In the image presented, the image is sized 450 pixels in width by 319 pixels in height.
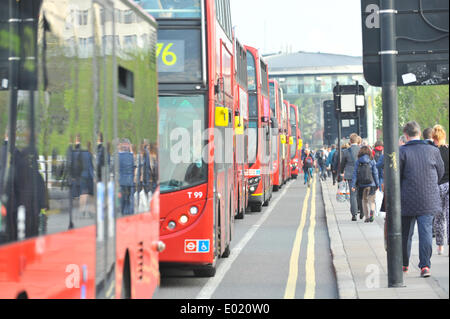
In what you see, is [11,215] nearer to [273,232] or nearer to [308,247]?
[308,247]

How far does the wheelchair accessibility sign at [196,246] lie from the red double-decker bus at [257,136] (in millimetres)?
15044

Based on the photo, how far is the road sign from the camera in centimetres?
1038

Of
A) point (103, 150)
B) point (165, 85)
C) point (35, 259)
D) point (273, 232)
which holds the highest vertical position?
point (165, 85)

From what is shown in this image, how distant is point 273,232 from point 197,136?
8901 mm

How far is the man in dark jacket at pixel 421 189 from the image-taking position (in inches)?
431

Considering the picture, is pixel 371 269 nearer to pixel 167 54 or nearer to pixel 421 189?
pixel 421 189

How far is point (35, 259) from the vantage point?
4.64 m

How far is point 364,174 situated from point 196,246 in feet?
31.3

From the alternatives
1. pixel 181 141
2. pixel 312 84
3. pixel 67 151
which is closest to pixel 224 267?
pixel 181 141

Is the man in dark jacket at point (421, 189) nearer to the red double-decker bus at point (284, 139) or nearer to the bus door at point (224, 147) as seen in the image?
the bus door at point (224, 147)

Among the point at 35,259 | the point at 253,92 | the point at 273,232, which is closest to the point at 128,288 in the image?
the point at 35,259

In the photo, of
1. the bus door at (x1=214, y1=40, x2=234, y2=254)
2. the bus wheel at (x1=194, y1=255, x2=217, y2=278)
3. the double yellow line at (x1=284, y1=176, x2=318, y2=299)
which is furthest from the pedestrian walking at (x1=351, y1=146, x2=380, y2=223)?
the bus wheel at (x1=194, y1=255, x2=217, y2=278)

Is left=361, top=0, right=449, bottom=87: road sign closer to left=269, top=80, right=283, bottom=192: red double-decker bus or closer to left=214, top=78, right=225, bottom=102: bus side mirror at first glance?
left=214, top=78, right=225, bottom=102: bus side mirror

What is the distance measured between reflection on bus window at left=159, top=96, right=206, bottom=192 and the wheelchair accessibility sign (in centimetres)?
66
